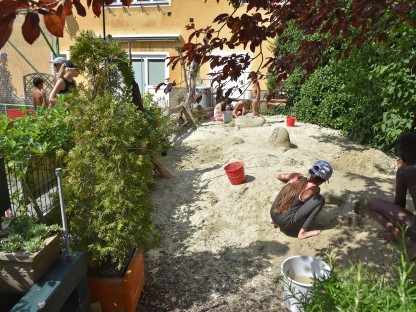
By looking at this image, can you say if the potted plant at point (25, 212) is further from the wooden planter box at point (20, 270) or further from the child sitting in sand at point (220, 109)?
the child sitting in sand at point (220, 109)

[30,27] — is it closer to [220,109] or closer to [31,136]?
[31,136]

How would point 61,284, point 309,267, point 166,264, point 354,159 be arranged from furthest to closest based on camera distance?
point 354,159
point 166,264
point 309,267
point 61,284

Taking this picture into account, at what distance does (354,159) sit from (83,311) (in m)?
6.40

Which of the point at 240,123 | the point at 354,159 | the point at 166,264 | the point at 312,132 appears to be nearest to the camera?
the point at 166,264

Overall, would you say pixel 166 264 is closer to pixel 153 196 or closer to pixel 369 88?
pixel 153 196

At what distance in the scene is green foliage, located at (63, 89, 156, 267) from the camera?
10.6 feet

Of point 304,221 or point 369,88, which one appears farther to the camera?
point 369,88

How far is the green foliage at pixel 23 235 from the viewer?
2561mm

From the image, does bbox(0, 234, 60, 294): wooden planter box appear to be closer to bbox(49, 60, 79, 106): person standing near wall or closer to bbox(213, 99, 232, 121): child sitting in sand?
bbox(49, 60, 79, 106): person standing near wall

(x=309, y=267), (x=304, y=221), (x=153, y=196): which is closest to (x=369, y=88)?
(x=304, y=221)

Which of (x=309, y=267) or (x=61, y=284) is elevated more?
(x=61, y=284)

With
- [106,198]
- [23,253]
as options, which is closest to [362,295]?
[23,253]

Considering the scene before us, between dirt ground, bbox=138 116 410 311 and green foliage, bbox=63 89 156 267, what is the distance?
2.66ft

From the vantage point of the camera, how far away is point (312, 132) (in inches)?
381
